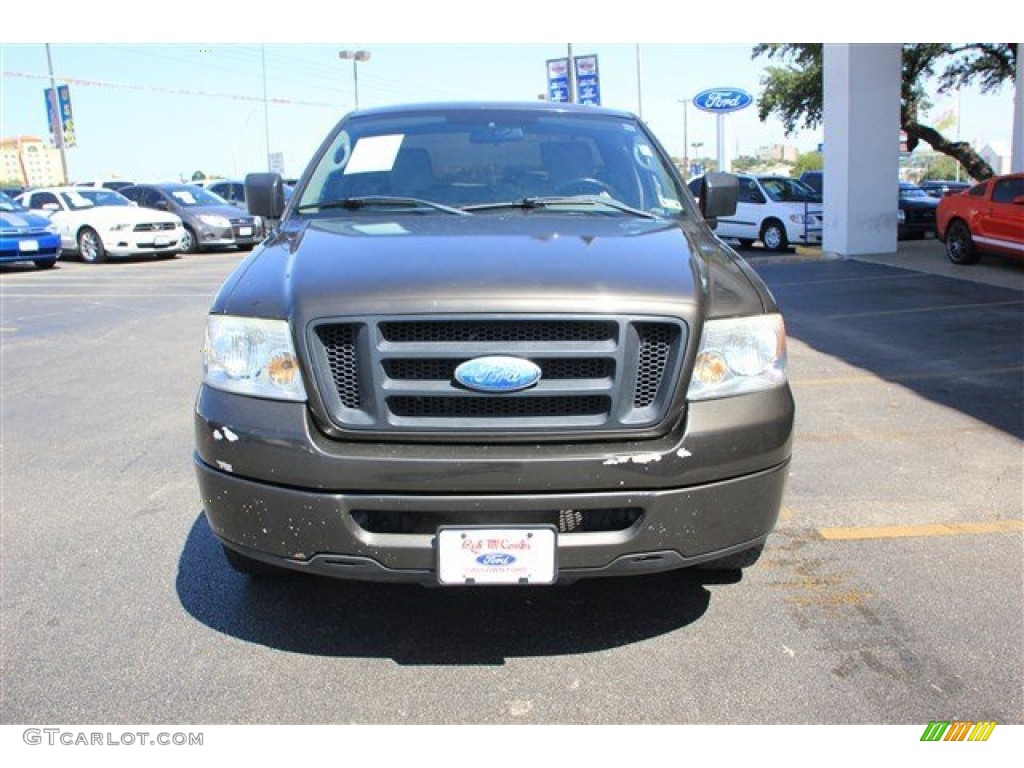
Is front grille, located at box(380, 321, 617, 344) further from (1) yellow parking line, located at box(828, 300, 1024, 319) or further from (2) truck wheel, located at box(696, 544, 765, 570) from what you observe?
(1) yellow parking line, located at box(828, 300, 1024, 319)

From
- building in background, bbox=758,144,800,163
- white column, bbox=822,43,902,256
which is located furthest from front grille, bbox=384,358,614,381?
building in background, bbox=758,144,800,163

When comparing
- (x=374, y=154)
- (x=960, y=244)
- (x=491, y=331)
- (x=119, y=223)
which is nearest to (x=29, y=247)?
(x=119, y=223)

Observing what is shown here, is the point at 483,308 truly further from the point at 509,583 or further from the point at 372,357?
the point at 509,583

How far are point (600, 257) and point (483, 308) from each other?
510 millimetres

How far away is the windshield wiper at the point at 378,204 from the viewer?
379cm

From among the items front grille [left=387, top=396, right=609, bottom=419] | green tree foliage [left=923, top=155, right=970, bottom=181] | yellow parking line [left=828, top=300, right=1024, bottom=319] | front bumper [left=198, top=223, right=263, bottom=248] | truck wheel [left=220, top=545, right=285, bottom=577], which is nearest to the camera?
front grille [left=387, top=396, right=609, bottom=419]

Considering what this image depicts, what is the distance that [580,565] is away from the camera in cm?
272

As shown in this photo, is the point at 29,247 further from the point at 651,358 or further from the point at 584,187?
the point at 651,358

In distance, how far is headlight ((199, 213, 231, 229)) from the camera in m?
21.1

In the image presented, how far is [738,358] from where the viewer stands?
2.91 metres

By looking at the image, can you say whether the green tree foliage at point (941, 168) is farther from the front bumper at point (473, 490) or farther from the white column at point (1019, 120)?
the front bumper at point (473, 490)

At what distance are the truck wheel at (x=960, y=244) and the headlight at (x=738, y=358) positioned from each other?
1330 centimetres

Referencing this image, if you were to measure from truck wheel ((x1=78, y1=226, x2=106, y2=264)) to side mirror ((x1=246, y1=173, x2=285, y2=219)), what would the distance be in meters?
16.9

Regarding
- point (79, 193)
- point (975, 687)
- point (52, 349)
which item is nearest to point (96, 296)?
point (52, 349)
